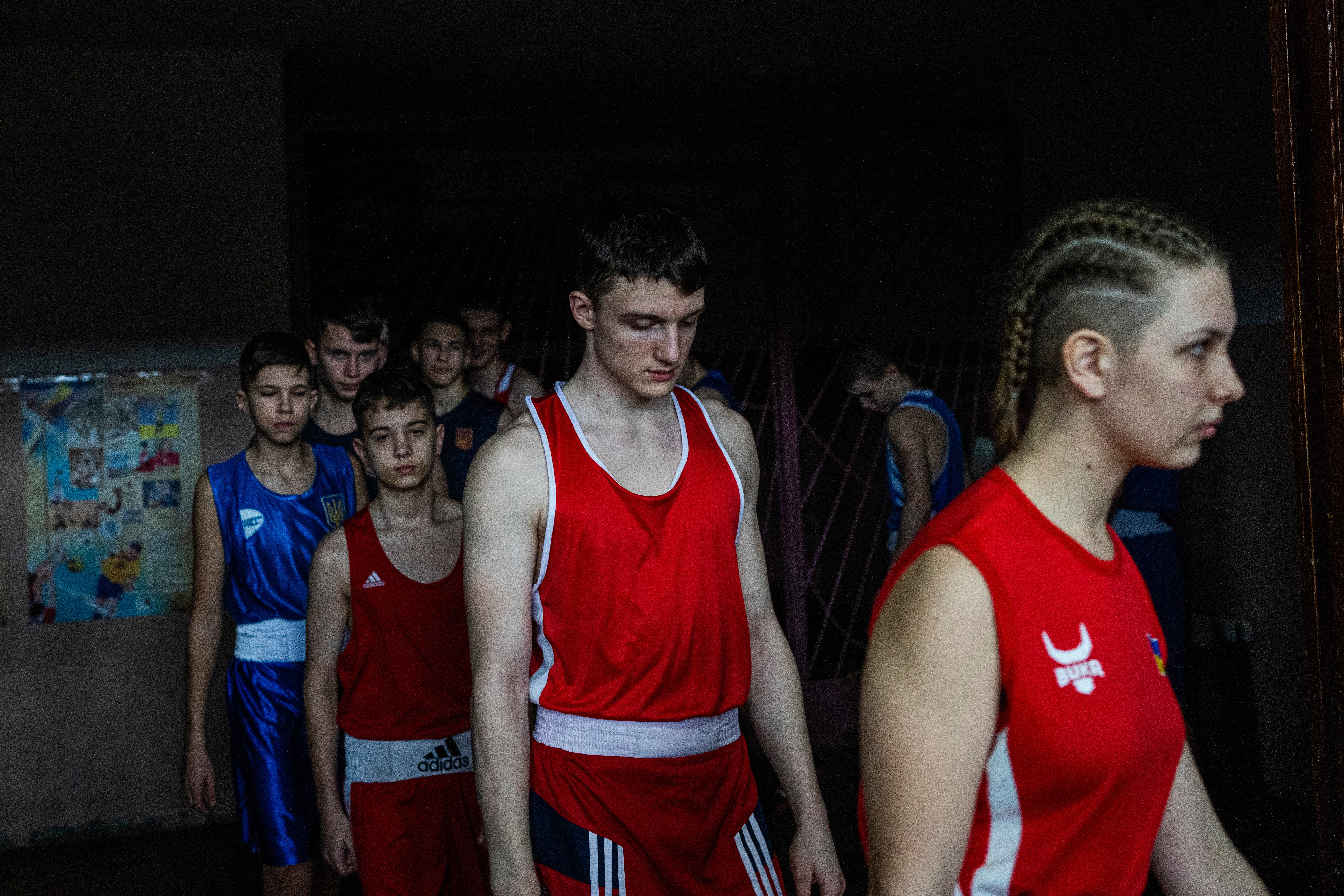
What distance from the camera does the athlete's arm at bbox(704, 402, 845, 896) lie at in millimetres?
1924

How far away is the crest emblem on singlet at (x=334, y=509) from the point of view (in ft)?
10.4

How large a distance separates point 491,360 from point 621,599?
9.00 feet

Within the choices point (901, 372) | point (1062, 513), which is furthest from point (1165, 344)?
point (901, 372)

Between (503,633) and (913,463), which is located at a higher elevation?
(913,463)

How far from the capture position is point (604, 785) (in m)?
1.73

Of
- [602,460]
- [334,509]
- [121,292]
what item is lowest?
[334,509]

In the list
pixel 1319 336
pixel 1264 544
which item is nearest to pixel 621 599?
pixel 1319 336

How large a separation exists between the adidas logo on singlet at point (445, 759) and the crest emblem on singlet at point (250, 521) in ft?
2.98

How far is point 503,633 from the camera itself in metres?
1.74

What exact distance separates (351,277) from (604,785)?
4559 mm

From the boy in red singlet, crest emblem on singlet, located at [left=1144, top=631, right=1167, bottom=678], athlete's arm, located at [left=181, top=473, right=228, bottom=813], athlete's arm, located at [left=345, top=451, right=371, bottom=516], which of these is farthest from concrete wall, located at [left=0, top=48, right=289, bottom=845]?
crest emblem on singlet, located at [left=1144, top=631, right=1167, bottom=678]

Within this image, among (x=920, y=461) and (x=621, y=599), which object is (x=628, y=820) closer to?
(x=621, y=599)

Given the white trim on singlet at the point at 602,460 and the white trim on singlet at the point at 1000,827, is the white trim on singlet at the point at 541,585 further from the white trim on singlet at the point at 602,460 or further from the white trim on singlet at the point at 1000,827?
the white trim on singlet at the point at 1000,827

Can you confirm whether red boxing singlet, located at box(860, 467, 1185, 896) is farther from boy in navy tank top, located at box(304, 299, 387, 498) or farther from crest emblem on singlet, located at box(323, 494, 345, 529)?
boy in navy tank top, located at box(304, 299, 387, 498)
